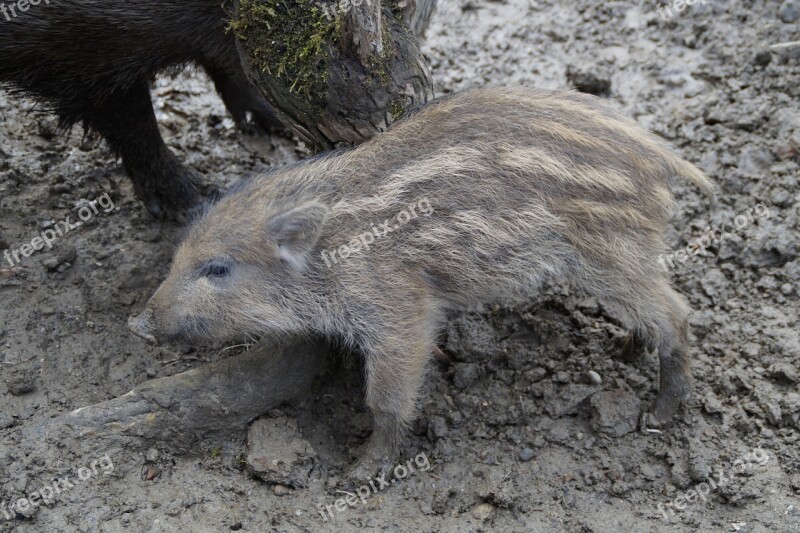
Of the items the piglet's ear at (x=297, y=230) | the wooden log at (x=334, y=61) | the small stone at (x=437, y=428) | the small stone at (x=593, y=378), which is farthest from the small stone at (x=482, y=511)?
the wooden log at (x=334, y=61)

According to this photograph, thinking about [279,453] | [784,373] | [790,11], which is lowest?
[279,453]

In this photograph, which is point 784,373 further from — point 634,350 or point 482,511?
point 482,511

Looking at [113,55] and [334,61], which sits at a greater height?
[334,61]

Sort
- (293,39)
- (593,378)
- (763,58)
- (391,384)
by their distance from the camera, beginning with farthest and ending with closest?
(763,58) < (593,378) < (391,384) < (293,39)

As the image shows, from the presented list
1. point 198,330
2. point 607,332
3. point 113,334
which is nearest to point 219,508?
point 198,330

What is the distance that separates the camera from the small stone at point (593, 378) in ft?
13.3

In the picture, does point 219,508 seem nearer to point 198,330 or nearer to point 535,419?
point 198,330

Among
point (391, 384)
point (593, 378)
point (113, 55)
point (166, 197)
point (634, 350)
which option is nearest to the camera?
point (391, 384)

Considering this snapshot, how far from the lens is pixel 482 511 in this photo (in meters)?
3.50

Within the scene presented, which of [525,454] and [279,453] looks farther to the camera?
[525,454]

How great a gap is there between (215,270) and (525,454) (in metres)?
1.69

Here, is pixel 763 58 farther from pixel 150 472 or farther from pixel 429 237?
pixel 150 472

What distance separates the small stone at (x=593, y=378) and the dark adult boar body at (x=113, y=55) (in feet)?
8.05

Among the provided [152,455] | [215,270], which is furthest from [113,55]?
[152,455]
